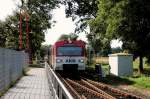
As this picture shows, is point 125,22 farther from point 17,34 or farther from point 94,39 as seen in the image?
point 17,34

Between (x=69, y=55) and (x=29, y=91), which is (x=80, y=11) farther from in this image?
(x=29, y=91)

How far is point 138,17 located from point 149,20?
119cm

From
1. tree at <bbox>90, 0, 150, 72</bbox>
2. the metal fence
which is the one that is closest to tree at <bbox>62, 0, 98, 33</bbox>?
tree at <bbox>90, 0, 150, 72</bbox>

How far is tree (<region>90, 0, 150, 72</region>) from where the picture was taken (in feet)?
132

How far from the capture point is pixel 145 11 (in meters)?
41.0

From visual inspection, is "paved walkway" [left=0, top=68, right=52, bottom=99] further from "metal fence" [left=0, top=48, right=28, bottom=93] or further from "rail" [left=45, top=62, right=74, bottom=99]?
"rail" [left=45, top=62, right=74, bottom=99]

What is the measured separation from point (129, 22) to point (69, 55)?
21.9ft

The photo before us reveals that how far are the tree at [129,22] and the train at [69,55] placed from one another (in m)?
5.21

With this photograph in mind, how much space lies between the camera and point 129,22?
4047 centimetres

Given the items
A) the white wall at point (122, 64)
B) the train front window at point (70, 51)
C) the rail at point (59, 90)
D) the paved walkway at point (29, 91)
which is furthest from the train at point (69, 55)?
the rail at point (59, 90)

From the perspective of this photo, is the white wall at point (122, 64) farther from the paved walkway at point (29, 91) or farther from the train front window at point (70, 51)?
the paved walkway at point (29, 91)

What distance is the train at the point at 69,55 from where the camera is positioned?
1451 inches

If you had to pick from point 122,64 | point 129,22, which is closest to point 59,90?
point 122,64

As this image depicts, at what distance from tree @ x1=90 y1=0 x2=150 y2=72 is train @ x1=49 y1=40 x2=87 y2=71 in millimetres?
5207
